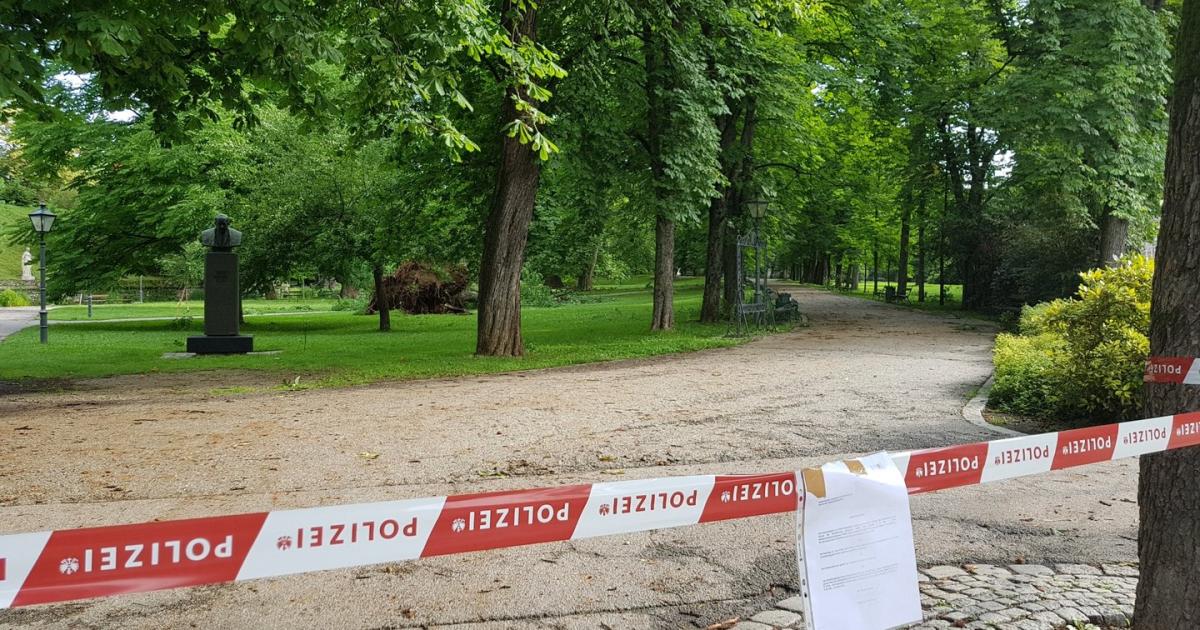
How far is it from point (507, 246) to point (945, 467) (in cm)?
1238

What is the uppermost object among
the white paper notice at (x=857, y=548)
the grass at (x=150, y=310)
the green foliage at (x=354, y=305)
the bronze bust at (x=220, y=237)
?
the bronze bust at (x=220, y=237)

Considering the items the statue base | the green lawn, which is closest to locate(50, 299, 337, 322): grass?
the green lawn

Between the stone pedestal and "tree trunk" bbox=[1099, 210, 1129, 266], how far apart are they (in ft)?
67.2

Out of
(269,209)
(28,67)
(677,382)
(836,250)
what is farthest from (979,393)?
(836,250)

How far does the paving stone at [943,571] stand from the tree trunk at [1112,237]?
58.4 ft

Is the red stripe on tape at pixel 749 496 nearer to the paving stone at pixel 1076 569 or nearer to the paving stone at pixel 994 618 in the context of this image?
the paving stone at pixel 994 618

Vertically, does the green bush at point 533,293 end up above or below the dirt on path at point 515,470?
above

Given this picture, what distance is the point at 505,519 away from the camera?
2.31 m

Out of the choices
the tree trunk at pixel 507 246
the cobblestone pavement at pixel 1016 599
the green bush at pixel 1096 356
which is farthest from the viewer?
the tree trunk at pixel 507 246

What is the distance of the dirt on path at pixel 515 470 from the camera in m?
3.79

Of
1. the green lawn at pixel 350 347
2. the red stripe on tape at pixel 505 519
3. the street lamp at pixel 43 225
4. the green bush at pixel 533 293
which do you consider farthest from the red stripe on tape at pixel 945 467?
the green bush at pixel 533 293

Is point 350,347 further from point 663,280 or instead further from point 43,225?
point 43,225

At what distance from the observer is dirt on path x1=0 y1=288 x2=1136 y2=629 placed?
3793mm

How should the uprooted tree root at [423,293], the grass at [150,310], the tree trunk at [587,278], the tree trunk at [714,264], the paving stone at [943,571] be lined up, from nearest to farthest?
the paving stone at [943,571] → the tree trunk at [714,264] → the uprooted tree root at [423,293] → the grass at [150,310] → the tree trunk at [587,278]
